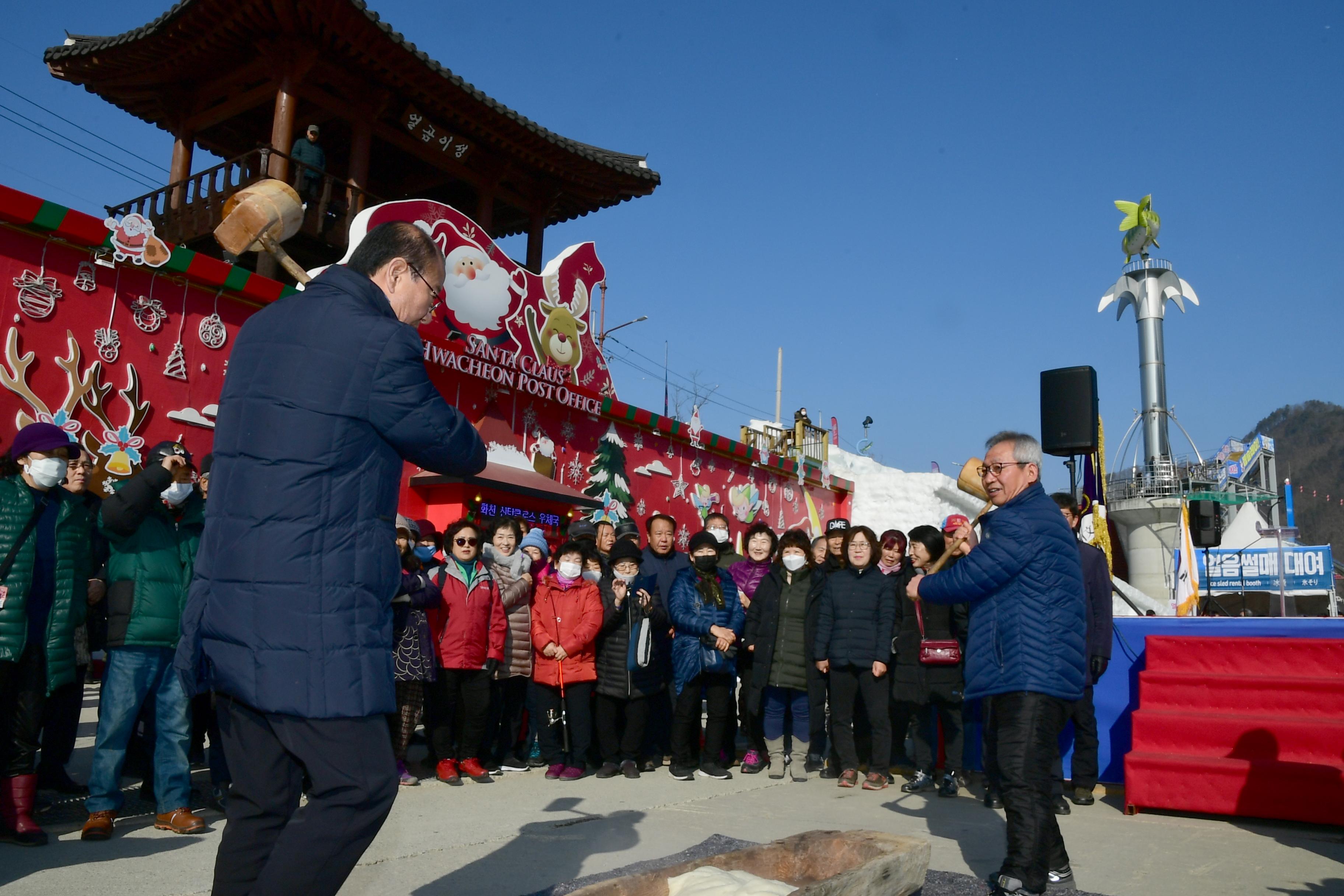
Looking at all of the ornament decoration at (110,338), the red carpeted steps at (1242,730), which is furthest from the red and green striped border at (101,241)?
the red carpeted steps at (1242,730)

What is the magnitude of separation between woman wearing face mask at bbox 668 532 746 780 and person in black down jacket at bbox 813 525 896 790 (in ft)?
2.17

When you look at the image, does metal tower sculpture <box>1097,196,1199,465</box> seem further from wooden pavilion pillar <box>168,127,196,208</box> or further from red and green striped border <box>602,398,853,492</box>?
wooden pavilion pillar <box>168,127,196,208</box>

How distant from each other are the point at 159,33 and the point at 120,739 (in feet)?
27.5

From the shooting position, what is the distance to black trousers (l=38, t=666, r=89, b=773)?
476 cm

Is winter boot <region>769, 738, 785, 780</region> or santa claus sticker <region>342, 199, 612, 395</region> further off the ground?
santa claus sticker <region>342, 199, 612, 395</region>

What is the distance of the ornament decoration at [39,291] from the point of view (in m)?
6.52

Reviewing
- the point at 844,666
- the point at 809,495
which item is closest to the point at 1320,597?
the point at 809,495

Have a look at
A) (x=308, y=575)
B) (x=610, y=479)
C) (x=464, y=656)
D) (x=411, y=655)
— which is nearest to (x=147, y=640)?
(x=411, y=655)

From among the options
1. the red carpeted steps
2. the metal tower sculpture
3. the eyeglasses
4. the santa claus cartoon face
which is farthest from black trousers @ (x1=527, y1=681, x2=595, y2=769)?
the metal tower sculpture

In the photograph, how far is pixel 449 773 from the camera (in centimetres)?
583

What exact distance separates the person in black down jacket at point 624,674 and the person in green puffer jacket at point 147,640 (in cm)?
261

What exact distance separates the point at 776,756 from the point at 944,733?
3.90ft

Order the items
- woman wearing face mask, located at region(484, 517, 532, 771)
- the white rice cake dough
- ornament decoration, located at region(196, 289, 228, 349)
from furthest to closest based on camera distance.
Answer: ornament decoration, located at region(196, 289, 228, 349) < woman wearing face mask, located at region(484, 517, 532, 771) < the white rice cake dough

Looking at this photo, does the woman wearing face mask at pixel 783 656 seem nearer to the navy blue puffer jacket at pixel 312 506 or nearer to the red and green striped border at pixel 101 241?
the red and green striped border at pixel 101 241
